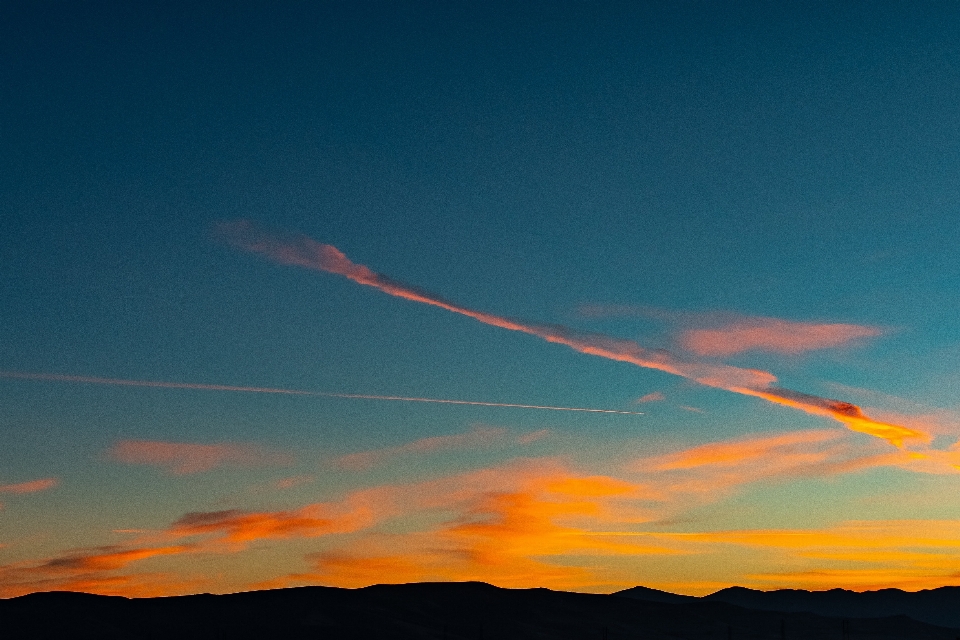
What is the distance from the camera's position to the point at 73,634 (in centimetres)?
19288

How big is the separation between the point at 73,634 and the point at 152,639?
1281cm

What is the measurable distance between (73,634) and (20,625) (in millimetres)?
12179

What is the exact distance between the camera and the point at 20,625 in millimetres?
198250

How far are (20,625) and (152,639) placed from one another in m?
23.0

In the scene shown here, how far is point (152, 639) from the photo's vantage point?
647ft
